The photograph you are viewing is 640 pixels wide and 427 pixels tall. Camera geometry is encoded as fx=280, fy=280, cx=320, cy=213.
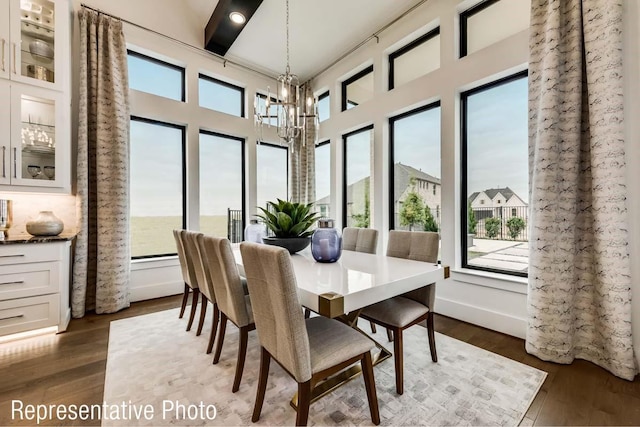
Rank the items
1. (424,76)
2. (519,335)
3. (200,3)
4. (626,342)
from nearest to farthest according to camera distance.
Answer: (626,342) → (519,335) → (424,76) → (200,3)

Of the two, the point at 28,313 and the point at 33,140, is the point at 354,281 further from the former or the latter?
the point at 33,140

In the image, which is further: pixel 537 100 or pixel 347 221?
pixel 347 221

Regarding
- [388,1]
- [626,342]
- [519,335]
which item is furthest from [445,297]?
[388,1]

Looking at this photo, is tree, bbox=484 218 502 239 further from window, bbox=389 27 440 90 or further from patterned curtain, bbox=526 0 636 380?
window, bbox=389 27 440 90

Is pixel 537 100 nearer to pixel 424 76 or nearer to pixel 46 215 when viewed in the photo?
pixel 424 76

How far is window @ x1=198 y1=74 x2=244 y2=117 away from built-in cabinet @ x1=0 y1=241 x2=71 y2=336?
8.66 feet

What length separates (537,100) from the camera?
222 centimetres

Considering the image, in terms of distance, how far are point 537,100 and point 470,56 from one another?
931 millimetres

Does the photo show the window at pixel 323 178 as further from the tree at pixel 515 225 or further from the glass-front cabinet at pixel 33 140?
the glass-front cabinet at pixel 33 140

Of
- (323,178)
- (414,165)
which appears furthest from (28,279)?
(414,165)

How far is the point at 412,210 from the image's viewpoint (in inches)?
140

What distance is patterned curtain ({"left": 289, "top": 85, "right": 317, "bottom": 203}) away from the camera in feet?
15.8

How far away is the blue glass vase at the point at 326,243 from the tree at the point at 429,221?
69.8 inches

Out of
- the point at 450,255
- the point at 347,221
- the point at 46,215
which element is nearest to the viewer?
the point at 46,215
